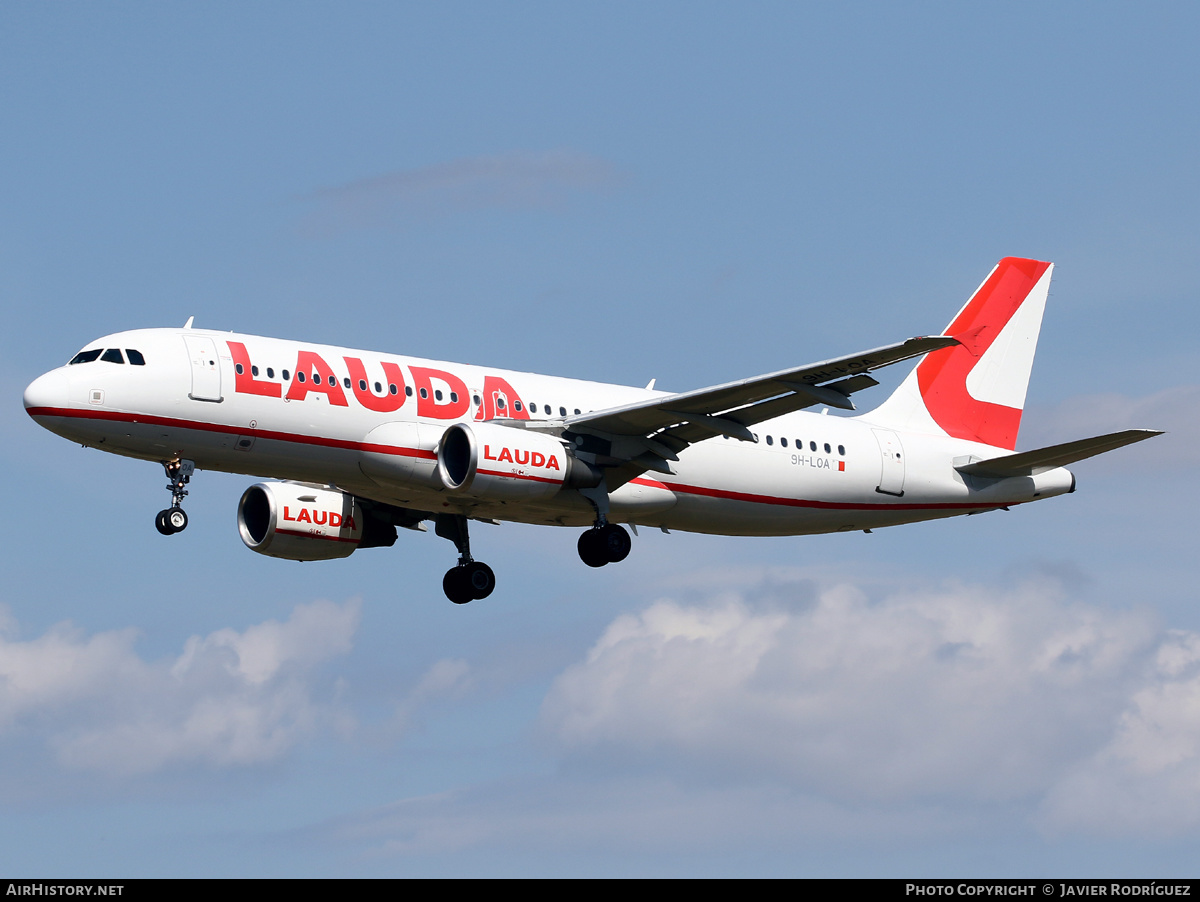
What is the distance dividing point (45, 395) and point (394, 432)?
7.39m

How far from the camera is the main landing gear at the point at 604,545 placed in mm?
41375

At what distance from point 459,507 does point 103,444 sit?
8190 mm

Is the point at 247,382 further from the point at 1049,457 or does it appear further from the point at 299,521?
the point at 1049,457

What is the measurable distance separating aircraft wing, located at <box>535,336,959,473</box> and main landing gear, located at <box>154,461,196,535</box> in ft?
28.0

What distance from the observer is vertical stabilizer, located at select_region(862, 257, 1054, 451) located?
1898 inches

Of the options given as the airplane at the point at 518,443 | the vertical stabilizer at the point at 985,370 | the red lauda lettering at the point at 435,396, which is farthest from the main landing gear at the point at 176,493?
the vertical stabilizer at the point at 985,370

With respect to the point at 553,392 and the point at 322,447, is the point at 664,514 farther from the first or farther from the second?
the point at 322,447

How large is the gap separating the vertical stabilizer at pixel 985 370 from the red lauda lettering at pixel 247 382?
17.5m

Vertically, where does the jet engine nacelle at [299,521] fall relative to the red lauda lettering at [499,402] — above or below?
below

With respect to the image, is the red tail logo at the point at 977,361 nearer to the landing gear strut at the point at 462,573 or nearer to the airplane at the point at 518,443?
the airplane at the point at 518,443

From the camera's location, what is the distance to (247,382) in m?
37.7
